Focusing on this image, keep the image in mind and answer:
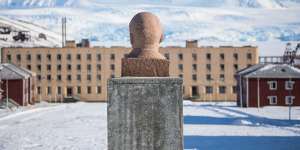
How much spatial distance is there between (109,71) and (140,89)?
290 ft

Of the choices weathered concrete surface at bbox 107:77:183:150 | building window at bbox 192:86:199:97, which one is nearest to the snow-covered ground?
weathered concrete surface at bbox 107:77:183:150

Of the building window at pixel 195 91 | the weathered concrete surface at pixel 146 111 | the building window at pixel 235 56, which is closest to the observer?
the weathered concrete surface at pixel 146 111

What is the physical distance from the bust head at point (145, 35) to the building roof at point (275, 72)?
63.9m

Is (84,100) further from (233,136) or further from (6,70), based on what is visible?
(233,136)

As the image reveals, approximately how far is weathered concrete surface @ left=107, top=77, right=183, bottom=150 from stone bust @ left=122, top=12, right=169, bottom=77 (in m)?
0.49

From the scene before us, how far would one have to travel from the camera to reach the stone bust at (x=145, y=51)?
11750 millimetres

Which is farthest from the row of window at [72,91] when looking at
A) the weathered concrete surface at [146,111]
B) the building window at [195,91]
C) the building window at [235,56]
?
the weathered concrete surface at [146,111]

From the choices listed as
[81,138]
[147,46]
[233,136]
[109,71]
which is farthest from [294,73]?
[147,46]

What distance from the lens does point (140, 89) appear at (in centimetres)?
1122

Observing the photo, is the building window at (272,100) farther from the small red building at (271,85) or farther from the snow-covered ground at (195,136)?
the snow-covered ground at (195,136)

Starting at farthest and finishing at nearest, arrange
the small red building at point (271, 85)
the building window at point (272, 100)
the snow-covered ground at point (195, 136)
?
the building window at point (272, 100)
the small red building at point (271, 85)
the snow-covered ground at point (195, 136)

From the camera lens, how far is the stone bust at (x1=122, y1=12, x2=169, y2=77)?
1175 centimetres

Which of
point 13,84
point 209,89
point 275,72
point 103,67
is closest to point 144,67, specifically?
point 275,72

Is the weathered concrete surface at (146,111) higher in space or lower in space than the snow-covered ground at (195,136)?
higher
